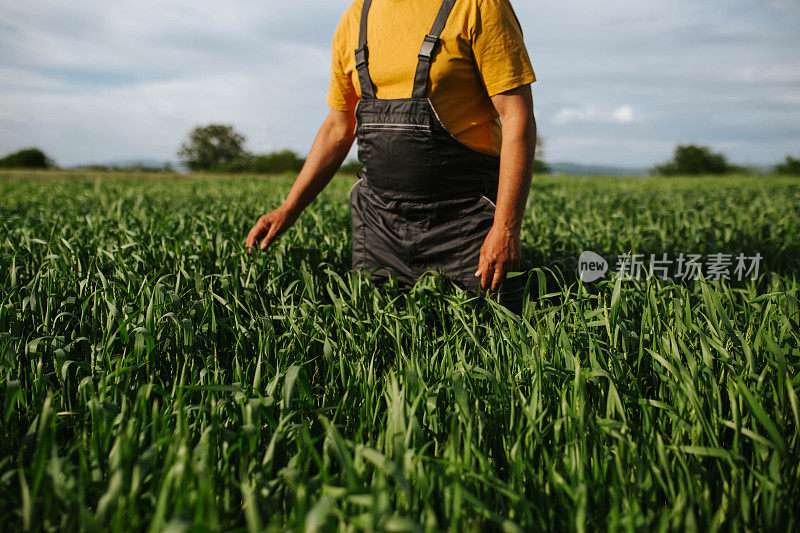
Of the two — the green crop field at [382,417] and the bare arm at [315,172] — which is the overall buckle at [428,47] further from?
the green crop field at [382,417]

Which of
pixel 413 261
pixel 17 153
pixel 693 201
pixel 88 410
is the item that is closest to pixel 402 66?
pixel 413 261

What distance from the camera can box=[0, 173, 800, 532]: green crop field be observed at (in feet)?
3.30

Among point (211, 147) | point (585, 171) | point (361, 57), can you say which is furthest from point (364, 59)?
point (211, 147)

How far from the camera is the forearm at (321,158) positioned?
2564 mm

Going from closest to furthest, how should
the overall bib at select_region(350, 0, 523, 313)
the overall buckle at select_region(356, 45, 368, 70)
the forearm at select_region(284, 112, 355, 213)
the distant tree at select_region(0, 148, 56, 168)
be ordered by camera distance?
1. the overall bib at select_region(350, 0, 523, 313)
2. the overall buckle at select_region(356, 45, 368, 70)
3. the forearm at select_region(284, 112, 355, 213)
4. the distant tree at select_region(0, 148, 56, 168)

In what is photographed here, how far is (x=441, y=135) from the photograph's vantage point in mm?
2121

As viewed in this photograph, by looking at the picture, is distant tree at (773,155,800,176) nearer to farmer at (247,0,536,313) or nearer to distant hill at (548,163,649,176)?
distant hill at (548,163,649,176)

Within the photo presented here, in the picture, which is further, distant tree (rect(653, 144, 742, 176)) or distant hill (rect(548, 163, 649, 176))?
distant tree (rect(653, 144, 742, 176))

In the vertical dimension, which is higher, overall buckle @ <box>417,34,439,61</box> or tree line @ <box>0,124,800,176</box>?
tree line @ <box>0,124,800,176</box>

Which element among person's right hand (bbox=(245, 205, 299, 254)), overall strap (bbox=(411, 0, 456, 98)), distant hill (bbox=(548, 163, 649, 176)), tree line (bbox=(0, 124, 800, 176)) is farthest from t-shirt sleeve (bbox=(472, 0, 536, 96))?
tree line (bbox=(0, 124, 800, 176))

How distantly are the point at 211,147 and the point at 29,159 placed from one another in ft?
104

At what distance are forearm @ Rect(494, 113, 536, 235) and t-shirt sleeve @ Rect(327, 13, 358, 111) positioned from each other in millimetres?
927

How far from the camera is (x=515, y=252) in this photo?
6.66 ft
